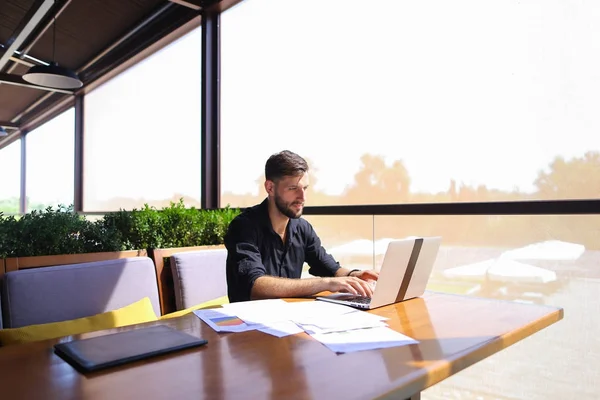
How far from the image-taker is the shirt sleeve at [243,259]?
1934 millimetres

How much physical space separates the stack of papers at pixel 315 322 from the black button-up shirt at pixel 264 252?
0.95ft

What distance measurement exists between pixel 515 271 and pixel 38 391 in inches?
100

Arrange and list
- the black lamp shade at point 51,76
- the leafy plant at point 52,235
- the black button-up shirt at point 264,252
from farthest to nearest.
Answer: the black lamp shade at point 51,76, the leafy plant at point 52,235, the black button-up shirt at point 264,252

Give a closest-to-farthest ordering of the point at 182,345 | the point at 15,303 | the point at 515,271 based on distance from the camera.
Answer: the point at 182,345, the point at 15,303, the point at 515,271

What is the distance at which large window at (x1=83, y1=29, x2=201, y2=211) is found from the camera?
18.3 feet

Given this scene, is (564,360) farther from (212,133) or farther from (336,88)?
(212,133)

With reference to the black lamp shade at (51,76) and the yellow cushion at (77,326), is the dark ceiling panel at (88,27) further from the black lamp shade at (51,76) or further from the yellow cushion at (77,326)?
the yellow cushion at (77,326)

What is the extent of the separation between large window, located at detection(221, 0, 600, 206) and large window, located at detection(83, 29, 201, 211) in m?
0.76

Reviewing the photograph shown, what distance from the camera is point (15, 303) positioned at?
1.94 metres

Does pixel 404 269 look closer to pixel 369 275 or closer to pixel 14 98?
pixel 369 275

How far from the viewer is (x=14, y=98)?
10.1 m

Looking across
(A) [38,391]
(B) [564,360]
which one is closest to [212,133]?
(B) [564,360]

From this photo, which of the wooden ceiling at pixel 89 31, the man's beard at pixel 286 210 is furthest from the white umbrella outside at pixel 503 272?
the wooden ceiling at pixel 89 31

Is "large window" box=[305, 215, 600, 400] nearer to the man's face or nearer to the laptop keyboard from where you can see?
the man's face
